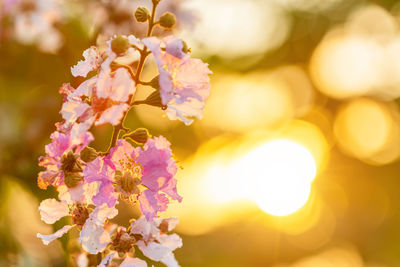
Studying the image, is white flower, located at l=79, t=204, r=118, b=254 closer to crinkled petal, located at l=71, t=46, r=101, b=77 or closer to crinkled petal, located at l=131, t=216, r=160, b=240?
crinkled petal, located at l=131, t=216, r=160, b=240

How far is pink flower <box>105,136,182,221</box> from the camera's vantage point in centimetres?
66

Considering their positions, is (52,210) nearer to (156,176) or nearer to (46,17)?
(156,176)

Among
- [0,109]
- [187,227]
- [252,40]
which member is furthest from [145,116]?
[187,227]

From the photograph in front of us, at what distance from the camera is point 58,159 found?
70 cm

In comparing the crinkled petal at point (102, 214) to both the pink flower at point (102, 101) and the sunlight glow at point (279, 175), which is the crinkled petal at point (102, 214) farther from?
the sunlight glow at point (279, 175)

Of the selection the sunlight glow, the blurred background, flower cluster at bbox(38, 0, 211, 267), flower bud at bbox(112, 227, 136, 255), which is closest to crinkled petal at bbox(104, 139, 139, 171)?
flower cluster at bbox(38, 0, 211, 267)

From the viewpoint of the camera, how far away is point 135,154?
673 mm

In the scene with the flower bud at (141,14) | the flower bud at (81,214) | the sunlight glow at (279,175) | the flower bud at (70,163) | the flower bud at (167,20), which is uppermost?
the sunlight glow at (279,175)

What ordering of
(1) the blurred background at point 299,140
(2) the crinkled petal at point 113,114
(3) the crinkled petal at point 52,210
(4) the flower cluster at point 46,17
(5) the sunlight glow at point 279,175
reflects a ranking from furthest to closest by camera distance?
(5) the sunlight glow at point 279,175 → (1) the blurred background at point 299,140 → (4) the flower cluster at point 46,17 → (3) the crinkled petal at point 52,210 → (2) the crinkled petal at point 113,114

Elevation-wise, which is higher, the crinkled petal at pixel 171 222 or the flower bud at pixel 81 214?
the flower bud at pixel 81 214

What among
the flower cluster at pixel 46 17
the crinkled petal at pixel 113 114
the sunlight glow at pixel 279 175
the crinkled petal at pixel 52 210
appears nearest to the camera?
the crinkled petal at pixel 113 114

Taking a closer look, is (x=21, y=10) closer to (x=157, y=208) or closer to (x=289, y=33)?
(x=157, y=208)

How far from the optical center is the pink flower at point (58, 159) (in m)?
0.69

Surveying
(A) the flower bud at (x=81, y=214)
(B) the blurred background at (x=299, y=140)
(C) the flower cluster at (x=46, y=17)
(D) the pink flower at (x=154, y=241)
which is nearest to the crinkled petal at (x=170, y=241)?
(D) the pink flower at (x=154, y=241)
